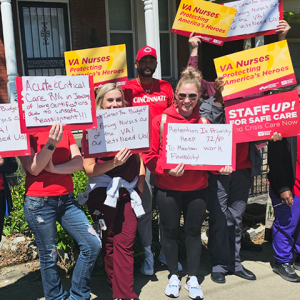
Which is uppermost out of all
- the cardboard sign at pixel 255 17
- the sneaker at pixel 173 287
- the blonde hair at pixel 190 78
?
the cardboard sign at pixel 255 17

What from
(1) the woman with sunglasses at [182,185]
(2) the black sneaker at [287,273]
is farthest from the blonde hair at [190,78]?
(2) the black sneaker at [287,273]

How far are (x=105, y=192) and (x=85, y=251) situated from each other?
53 cm

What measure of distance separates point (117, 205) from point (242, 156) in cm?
136

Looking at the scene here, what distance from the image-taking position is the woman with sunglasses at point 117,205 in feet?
10.2

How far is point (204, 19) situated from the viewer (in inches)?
152

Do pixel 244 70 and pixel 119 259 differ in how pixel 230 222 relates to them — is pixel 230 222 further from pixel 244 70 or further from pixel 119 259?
pixel 244 70

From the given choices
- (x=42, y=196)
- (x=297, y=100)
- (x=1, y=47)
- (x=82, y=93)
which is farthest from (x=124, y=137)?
(x=1, y=47)

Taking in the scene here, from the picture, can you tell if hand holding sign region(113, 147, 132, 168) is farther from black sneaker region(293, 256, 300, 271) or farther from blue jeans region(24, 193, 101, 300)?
black sneaker region(293, 256, 300, 271)

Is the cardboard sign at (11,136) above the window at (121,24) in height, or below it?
below

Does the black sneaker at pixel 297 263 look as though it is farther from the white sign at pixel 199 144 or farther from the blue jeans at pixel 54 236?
the blue jeans at pixel 54 236

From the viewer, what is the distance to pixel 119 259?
314 centimetres

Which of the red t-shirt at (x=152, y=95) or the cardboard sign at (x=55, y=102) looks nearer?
the cardboard sign at (x=55, y=102)

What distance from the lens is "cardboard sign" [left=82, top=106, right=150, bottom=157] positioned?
2.99 m

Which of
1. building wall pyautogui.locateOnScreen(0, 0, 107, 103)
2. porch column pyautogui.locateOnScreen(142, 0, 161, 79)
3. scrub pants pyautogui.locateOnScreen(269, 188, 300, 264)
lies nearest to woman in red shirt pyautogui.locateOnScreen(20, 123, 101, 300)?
scrub pants pyautogui.locateOnScreen(269, 188, 300, 264)
